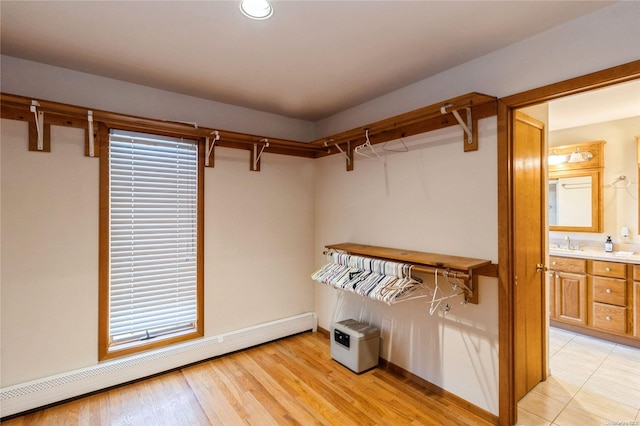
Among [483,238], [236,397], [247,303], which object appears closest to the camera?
[483,238]

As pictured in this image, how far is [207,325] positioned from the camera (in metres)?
2.92

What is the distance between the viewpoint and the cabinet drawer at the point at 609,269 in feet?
10.5

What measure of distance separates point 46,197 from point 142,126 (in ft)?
2.77

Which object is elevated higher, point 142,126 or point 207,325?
point 142,126

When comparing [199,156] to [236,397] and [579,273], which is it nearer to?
[236,397]

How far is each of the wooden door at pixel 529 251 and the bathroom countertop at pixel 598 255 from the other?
4.65 ft

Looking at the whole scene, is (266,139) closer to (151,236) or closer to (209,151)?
(209,151)

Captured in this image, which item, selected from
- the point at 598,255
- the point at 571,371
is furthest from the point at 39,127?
the point at 598,255

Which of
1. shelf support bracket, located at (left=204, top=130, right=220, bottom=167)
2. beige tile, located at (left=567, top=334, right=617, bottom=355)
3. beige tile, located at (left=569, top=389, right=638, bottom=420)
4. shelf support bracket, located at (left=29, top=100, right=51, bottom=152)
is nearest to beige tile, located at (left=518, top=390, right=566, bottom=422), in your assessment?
beige tile, located at (left=569, top=389, right=638, bottom=420)

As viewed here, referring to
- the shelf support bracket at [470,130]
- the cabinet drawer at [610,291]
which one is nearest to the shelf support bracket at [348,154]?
the shelf support bracket at [470,130]

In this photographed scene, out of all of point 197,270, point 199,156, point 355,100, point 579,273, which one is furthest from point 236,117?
point 579,273

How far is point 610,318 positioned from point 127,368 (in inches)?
187

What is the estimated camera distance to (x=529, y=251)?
2.30 m

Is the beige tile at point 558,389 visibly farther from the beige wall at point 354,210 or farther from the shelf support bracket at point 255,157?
the shelf support bracket at point 255,157
